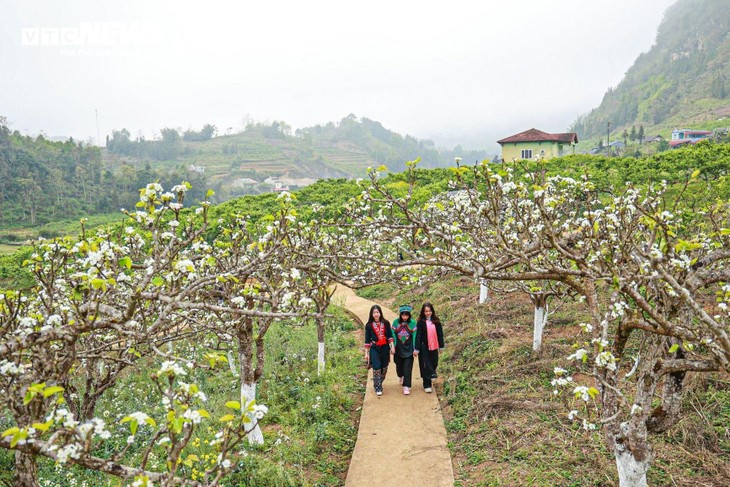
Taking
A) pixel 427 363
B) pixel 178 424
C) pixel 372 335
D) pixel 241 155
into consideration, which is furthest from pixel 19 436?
pixel 241 155

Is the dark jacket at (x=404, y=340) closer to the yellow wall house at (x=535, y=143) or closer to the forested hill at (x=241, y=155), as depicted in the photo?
the yellow wall house at (x=535, y=143)

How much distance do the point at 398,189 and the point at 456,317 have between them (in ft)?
45.7

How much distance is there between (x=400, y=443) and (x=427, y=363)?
223 cm

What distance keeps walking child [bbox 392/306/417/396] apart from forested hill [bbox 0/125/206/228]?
206ft

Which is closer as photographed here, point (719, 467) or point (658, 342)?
point (658, 342)

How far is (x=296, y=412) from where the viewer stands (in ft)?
30.6

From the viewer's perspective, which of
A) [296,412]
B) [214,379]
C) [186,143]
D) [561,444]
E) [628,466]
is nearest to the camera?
[628,466]

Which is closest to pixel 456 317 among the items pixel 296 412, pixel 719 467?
pixel 296 412

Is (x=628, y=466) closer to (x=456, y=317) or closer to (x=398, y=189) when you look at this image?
(x=456, y=317)

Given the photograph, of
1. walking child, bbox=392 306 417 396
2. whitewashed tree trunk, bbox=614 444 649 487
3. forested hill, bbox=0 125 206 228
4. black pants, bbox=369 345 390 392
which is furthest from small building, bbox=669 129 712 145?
whitewashed tree trunk, bbox=614 444 649 487

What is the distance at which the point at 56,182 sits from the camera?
229 ft

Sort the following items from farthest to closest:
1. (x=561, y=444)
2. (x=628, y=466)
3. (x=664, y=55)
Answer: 1. (x=664, y=55)
2. (x=561, y=444)
3. (x=628, y=466)

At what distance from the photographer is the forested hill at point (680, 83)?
105 m

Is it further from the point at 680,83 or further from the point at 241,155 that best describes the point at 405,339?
the point at 680,83
